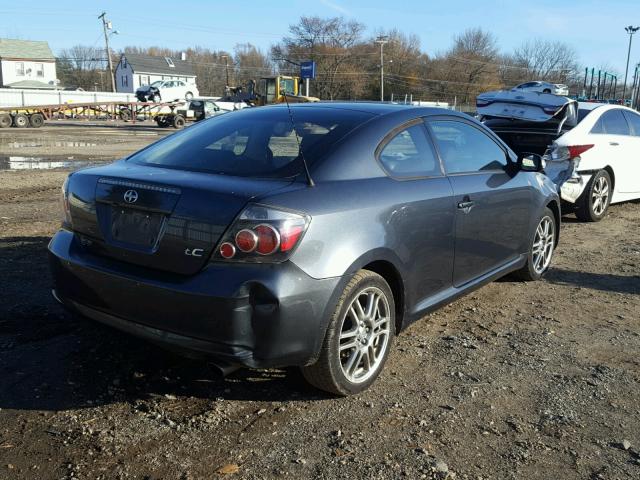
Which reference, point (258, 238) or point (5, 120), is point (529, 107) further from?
point (5, 120)

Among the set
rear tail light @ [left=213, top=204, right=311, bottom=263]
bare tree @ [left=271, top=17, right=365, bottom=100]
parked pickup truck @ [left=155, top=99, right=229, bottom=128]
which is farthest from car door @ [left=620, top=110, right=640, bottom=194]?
bare tree @ [left=271, top=17, right=365, bottom=100]

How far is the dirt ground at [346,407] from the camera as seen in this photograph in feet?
8.73

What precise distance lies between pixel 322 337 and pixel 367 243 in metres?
0.56

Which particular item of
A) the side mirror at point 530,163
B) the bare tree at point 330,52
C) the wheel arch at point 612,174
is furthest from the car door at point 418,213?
the bare tree at point 330,52

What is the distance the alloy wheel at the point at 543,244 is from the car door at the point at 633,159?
382 cm

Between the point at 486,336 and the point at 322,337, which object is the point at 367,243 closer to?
the point at 322,337

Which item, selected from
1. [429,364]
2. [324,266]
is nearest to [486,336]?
[429,364]

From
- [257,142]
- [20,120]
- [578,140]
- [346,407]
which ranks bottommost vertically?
[346,407]

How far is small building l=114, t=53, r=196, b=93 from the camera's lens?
95188 millimetres

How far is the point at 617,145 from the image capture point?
835cm

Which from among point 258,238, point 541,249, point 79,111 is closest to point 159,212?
point 258,238

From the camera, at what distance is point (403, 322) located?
361 cm

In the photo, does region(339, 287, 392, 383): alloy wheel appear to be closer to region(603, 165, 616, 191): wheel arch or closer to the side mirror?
the side mirror

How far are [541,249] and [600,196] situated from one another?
3.47 metres
